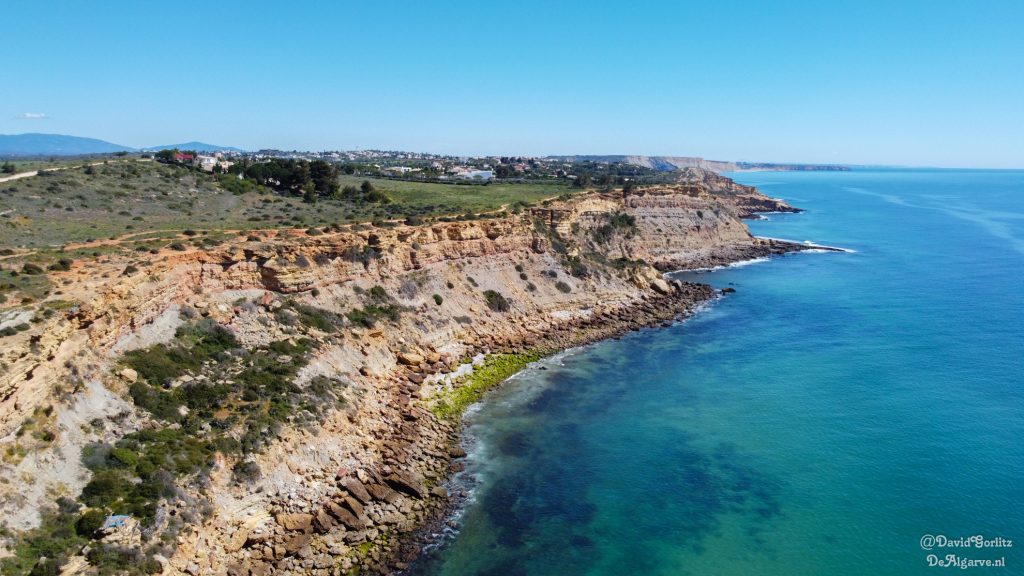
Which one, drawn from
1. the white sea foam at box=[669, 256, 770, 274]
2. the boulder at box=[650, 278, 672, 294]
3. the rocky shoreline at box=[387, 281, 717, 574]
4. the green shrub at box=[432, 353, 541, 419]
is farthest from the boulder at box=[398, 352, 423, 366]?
the white sea foam at box=[669, 256, 770, 274]

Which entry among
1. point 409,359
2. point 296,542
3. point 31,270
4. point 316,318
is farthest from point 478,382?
point 31,270

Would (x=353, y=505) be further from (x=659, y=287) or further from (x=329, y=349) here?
(x=659, y=287)

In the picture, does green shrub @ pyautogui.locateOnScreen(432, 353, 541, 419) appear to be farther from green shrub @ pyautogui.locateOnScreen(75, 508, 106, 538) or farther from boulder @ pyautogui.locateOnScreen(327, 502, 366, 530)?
green shrub @ pyautogui.locateOnScreen(75, 508, 106, 538)

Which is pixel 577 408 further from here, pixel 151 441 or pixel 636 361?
pixel 151 441

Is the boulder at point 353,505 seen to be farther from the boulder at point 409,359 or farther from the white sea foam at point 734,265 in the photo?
the white sea foam at point 734,265

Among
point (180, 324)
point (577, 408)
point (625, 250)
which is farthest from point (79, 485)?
point (625, 250)

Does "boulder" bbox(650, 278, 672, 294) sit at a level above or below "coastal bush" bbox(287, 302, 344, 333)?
below
